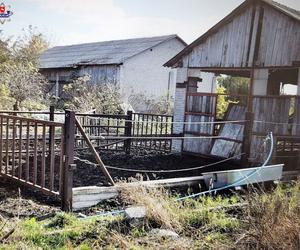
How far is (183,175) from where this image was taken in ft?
30.8

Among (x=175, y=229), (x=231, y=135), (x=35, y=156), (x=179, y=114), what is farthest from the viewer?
(x=179, y=114)

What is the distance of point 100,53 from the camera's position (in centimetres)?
2942

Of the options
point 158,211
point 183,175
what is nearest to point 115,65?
point 183,175

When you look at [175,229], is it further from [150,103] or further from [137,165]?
[150,103]

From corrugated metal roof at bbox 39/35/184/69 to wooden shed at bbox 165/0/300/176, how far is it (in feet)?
43.8

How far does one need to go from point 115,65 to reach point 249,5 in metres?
15.4

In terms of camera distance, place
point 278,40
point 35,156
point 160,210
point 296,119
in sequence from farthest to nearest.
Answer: point 278,40 → point 296,119 → point 35,156 → point 160,210

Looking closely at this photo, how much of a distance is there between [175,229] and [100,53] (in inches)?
1015

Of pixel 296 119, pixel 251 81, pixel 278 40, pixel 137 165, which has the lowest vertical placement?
pixel 137 165

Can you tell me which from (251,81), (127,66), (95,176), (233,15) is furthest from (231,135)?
(127,66)

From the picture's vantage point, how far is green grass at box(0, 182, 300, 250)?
4145 mm

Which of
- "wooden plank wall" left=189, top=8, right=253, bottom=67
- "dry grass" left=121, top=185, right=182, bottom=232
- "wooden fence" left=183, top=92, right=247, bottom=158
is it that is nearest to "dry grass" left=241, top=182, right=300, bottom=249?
"dry grass" left=121, top=185, right=182, bottom=232

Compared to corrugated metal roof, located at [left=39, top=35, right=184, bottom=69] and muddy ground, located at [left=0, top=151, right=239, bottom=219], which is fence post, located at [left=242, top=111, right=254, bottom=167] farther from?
corrugated metal roof, located at [left=39, top=35, right=184, bottom=69]

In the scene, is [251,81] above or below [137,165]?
above
